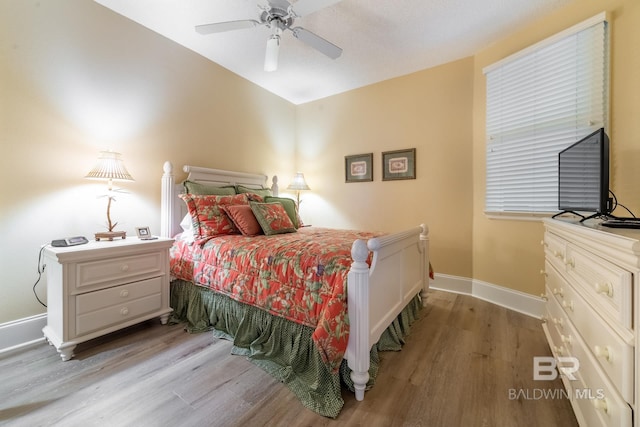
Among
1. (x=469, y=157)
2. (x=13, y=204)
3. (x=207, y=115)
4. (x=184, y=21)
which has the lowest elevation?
(x=13, y=204)

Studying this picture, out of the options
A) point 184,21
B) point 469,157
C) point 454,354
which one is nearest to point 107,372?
point 454,354

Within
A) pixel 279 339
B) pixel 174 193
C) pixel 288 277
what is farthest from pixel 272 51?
pixel 279 339

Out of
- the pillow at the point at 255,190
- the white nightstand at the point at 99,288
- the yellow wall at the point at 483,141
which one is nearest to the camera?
the white nightstand at the point at 99,288

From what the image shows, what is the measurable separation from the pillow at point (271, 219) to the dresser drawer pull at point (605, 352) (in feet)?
6.60

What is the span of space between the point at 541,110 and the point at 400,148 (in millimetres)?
1390

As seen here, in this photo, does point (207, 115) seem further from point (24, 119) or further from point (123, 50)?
point (24, 119)

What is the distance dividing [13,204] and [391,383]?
279cm

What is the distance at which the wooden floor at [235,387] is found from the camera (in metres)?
1.22

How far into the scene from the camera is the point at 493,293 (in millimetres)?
2609

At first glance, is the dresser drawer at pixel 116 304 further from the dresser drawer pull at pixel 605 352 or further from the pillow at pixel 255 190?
the dresser drawer pull at pixel 605 352

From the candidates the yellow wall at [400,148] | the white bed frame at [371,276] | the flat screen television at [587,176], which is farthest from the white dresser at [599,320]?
the yellow wall at [400,148]

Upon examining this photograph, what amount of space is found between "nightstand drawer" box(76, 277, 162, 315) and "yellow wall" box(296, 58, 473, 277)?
245cm

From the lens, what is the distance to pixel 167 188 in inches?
97.9

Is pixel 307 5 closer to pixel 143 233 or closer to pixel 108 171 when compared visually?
pixel 108 171
